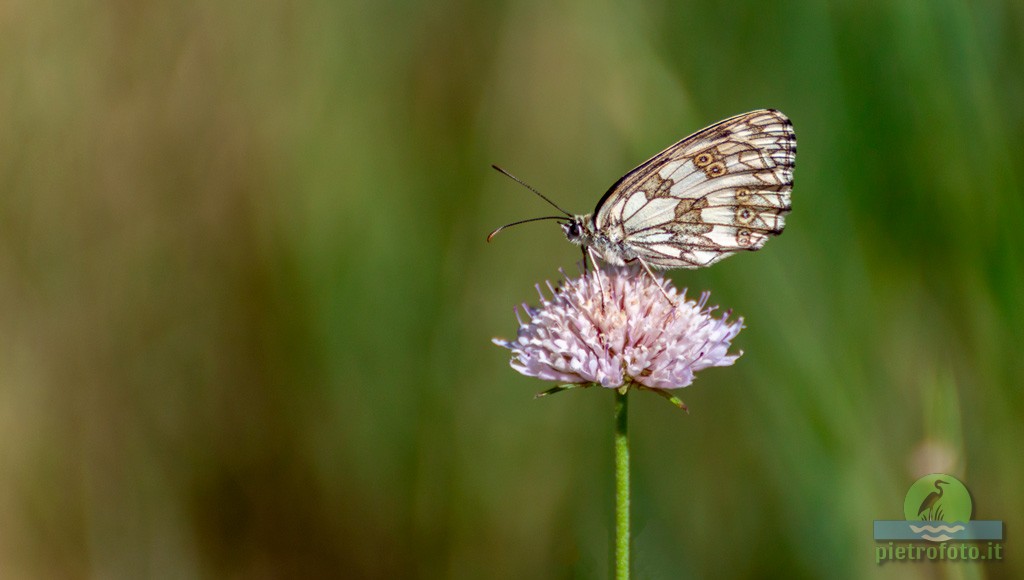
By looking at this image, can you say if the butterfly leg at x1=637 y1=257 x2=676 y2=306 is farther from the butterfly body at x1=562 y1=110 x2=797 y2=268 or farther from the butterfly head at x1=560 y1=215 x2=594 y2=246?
the butterfly head at x1=560 y1=215 x2=594 y2=246

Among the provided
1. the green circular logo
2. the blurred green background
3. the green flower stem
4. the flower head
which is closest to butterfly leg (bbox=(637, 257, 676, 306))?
the flower head

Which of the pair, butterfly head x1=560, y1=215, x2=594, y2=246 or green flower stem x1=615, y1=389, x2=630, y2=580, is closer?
green flower stem x1=615, y1=389, x2=630, y2=580

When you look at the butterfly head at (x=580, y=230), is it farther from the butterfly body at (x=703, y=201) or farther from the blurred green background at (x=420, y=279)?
the blurred green background at (x=420, y=279)

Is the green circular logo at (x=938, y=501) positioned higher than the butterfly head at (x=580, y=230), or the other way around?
the butterfly head at (x=580, y=230)

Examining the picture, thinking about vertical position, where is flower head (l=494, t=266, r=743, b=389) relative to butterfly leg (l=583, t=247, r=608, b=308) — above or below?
below

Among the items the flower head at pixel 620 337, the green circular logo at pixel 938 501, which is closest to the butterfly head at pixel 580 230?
the flower head at pixel 620 337

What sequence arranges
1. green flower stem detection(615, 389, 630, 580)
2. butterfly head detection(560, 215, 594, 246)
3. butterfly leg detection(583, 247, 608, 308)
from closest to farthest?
green flower stem detection(615, 389, 630, 580) < butterfly leg detection(583, 247, 608, 308) < butterfly head detection(560, 215, 594, 246)

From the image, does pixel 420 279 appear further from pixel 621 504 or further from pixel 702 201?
pixel 621 504

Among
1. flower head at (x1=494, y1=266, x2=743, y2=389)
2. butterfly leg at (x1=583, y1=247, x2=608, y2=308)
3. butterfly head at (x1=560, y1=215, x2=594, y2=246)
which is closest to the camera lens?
flower head at (x1=494, y1=266, x2=743, y2=389)
